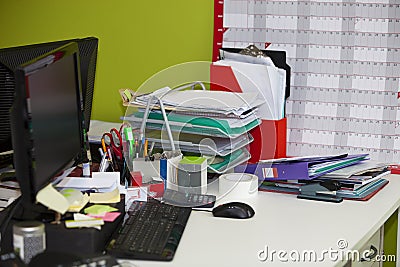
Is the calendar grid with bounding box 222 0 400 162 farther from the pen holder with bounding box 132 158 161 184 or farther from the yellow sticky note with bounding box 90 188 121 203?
the yellow sticky note with bounding box 90 188 121 203

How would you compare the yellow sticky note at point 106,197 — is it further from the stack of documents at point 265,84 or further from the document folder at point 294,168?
the stack of documents at point 265,84

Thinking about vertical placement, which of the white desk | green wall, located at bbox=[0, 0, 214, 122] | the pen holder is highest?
green wall, located at bbox=[0, 0, 214, 122]

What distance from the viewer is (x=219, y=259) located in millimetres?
1555

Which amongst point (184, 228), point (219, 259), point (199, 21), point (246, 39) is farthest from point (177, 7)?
point (219, 259)

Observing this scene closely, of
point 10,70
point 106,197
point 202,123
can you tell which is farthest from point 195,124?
point 10,70

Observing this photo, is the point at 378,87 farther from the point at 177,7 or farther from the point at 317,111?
the point at 177,7

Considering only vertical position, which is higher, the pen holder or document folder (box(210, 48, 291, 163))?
document folder (box(210, 48, 291, 163))

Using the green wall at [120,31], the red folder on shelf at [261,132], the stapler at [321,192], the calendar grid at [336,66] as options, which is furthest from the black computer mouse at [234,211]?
the green wall at [120,31]

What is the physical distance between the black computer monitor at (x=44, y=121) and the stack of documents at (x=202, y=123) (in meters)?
0.28

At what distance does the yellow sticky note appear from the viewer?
1.73m

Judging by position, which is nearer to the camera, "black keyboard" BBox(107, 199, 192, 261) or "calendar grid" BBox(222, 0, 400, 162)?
"black keyboard" BBox(107, 199, 192, 261)

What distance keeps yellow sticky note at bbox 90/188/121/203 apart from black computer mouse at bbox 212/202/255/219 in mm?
247

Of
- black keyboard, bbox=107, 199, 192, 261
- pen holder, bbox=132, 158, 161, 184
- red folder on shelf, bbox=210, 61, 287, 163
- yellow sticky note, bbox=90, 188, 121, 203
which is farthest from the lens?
red folder on shelf, bbox=210, 61, 287, 163

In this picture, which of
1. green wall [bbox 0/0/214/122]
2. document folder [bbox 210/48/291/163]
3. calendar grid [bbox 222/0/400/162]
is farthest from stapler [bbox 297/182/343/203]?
green wall [bbox 0/0/214/122]
